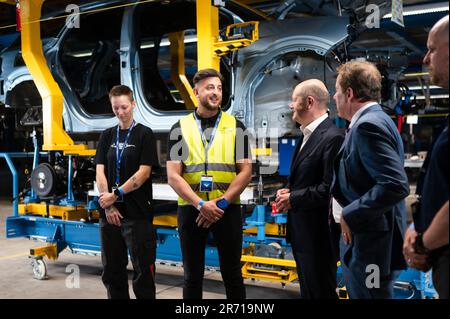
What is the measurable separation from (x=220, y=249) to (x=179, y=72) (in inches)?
138

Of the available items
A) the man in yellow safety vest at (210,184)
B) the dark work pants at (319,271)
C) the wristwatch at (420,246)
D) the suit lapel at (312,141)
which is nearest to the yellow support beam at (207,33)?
the man in yellow safety vest at (210,184)

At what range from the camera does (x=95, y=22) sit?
5.77 meters

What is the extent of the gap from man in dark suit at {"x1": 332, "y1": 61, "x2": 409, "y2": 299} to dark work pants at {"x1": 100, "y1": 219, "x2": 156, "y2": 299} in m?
1.42

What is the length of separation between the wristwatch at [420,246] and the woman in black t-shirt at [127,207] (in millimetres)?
1915

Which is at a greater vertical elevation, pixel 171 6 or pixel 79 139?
pixel 171 6

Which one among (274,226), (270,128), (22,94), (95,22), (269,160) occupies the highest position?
(95,22)

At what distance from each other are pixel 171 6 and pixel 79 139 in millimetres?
1852

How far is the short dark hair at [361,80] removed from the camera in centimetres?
216

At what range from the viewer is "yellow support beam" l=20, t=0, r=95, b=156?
16.5 ft

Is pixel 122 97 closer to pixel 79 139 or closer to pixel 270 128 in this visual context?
pixel 270 128

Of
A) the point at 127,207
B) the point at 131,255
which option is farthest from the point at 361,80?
the point at 131,255

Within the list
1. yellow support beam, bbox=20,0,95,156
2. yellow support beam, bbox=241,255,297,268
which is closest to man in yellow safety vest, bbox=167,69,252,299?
yellow support beam, bbox=241,255,297,268

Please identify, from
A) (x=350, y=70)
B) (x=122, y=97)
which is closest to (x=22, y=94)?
(x=122, y=97)
